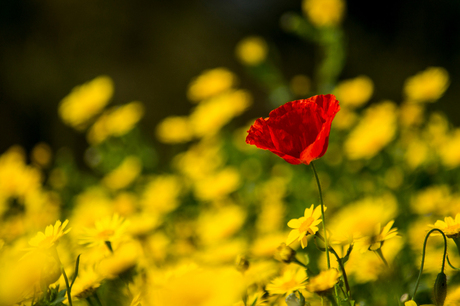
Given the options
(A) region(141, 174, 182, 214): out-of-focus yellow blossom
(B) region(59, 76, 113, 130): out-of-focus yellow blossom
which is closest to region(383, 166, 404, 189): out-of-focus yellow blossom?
(A) region(141, 174, 182, 214): out-of-focus yellow blossom

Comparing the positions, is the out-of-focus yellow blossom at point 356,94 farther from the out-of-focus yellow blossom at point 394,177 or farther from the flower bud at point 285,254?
the flower bud at point 285,254

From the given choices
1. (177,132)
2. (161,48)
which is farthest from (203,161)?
(161,48)

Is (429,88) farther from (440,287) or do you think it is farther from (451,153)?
(440,287)

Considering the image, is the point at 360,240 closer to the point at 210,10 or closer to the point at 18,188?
the point at 18,188

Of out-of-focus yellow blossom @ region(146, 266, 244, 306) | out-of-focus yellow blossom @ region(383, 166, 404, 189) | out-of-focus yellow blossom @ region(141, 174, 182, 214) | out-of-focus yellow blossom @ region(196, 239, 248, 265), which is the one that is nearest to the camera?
out-of-focus yellow blossom @ region(146, 266, 244, 306)

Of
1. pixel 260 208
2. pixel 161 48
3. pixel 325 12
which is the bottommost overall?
pixel 260 208

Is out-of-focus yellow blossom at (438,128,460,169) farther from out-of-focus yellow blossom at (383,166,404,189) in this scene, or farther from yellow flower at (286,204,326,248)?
yellow flower at (286,204,326,248)

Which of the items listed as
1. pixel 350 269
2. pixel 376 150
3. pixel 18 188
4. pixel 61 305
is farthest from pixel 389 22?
pixel 61 305
